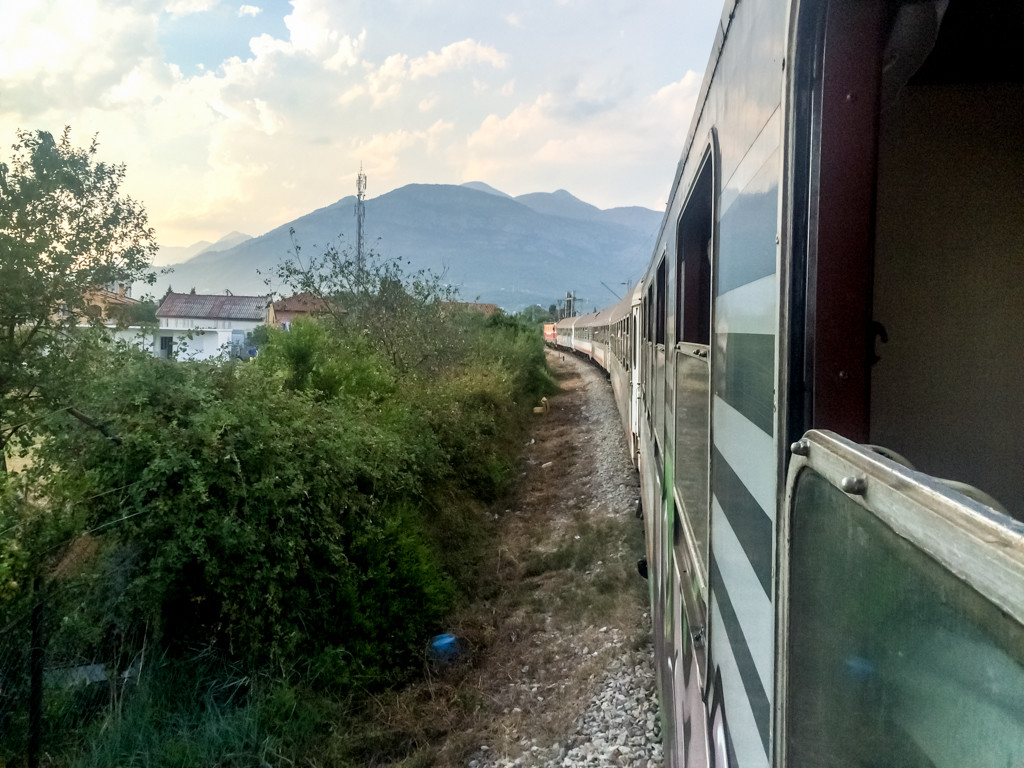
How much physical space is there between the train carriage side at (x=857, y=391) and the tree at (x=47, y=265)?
5.15 metres

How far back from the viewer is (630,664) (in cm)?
576

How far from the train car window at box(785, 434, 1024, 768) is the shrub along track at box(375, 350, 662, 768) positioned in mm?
4181

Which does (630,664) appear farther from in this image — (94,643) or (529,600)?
(94,643)

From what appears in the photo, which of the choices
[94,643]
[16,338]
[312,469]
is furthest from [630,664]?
[16,338]

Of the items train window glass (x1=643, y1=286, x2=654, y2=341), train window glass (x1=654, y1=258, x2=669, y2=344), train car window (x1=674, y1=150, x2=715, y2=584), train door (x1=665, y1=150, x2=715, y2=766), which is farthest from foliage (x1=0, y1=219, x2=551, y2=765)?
train car window (x1=674, y1=150, x2=715, y2=584)

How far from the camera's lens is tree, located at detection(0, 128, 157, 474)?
5.35 metres

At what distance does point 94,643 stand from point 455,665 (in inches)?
112

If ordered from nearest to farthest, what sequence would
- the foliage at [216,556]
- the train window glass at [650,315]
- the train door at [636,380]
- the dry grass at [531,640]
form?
1. the foliage at [216,556]
2. the dry grass at [531,640]
3. the train window glass at [650,315]
4. the train door at [636,380]

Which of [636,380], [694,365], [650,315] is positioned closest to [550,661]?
[650,315]

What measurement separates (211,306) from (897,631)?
273 ft

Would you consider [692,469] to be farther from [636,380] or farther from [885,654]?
[636,380]

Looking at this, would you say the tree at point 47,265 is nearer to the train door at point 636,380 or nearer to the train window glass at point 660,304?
the train window glass at point 660,304

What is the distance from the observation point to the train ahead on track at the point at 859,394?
2.06 feet

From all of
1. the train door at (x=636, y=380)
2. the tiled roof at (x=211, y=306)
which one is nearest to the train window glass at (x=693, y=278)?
the train door at (x=636, y=380)
